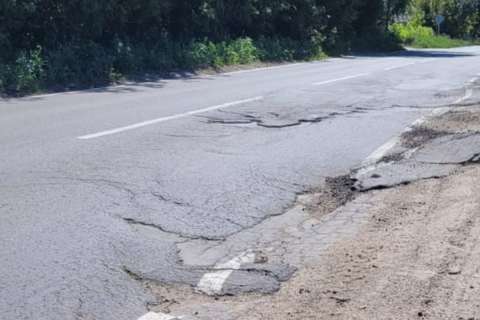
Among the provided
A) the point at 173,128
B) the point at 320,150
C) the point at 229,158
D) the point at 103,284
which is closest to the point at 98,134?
the point at 173,128

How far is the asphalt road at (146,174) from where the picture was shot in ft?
14.4

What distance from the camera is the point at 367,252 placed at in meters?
4.85

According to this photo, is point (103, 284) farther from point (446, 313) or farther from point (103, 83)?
point (103, 83)

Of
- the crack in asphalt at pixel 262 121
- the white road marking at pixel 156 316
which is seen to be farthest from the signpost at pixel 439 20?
the white road marking at pixel 156 316

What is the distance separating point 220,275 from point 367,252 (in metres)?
1.05

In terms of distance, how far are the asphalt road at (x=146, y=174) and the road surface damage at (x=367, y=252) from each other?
0.19 meters

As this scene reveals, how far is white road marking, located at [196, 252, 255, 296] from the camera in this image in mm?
4297

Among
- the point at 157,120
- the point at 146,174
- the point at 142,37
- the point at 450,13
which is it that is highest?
Answer: the point at 450,13

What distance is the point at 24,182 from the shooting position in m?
6.47

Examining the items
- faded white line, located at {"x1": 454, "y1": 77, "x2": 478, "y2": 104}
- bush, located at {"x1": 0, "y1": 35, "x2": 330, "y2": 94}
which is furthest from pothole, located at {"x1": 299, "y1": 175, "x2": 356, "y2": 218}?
bush, located at {"x1": 0, "y1": 35, "x2": 330, "y2": 94}

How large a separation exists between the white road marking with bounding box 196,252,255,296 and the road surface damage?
1.7 inches

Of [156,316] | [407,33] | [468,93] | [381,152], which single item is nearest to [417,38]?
[407,33]

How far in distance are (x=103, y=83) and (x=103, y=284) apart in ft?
41.6

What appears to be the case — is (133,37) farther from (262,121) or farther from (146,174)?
(146,174)
